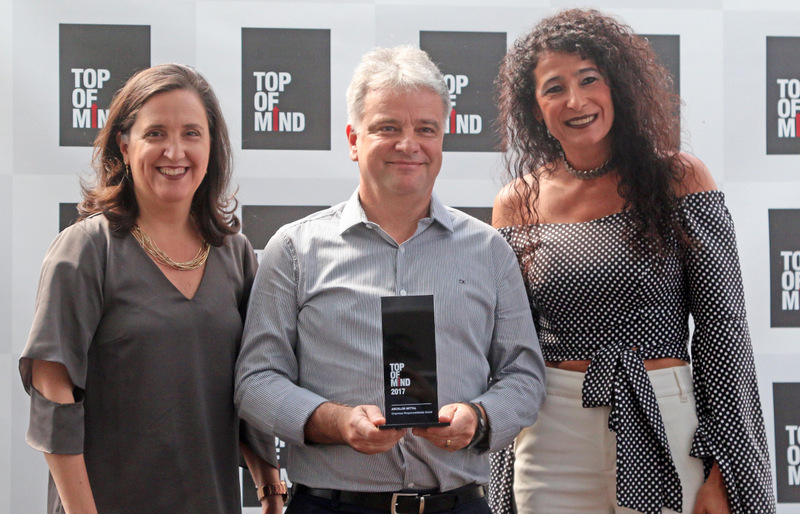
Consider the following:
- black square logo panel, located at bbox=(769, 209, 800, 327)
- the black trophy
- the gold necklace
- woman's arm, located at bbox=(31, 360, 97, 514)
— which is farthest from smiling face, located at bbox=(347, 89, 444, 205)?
black square logo panel, located at bbox=(769, 209, 800, 327)

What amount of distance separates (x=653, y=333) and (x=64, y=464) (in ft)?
4.89

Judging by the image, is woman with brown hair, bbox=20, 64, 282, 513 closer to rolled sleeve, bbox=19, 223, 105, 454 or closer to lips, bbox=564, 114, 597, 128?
rolled sleeve, bbox=19, 223, 105, 454

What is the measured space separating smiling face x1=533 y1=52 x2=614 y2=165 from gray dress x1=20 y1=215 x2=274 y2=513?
1.11m

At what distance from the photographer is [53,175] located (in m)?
2.93

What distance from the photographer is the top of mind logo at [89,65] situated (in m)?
2.95

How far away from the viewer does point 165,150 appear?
1898 mm

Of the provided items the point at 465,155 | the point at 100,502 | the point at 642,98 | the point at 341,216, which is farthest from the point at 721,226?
the point at 100,502

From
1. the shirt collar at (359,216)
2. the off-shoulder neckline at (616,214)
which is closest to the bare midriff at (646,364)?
the off-shoulder neckline at (616,214)

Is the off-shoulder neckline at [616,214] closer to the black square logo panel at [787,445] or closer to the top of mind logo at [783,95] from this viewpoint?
the top of mind logo at [783,95]

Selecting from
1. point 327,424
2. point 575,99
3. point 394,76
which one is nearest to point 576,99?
point 575,99

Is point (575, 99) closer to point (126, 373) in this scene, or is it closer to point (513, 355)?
point (513, 355)

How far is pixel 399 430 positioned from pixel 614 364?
71cm

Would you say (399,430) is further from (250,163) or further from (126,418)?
(250,163)

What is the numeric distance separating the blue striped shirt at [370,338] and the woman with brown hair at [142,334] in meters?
0.13
